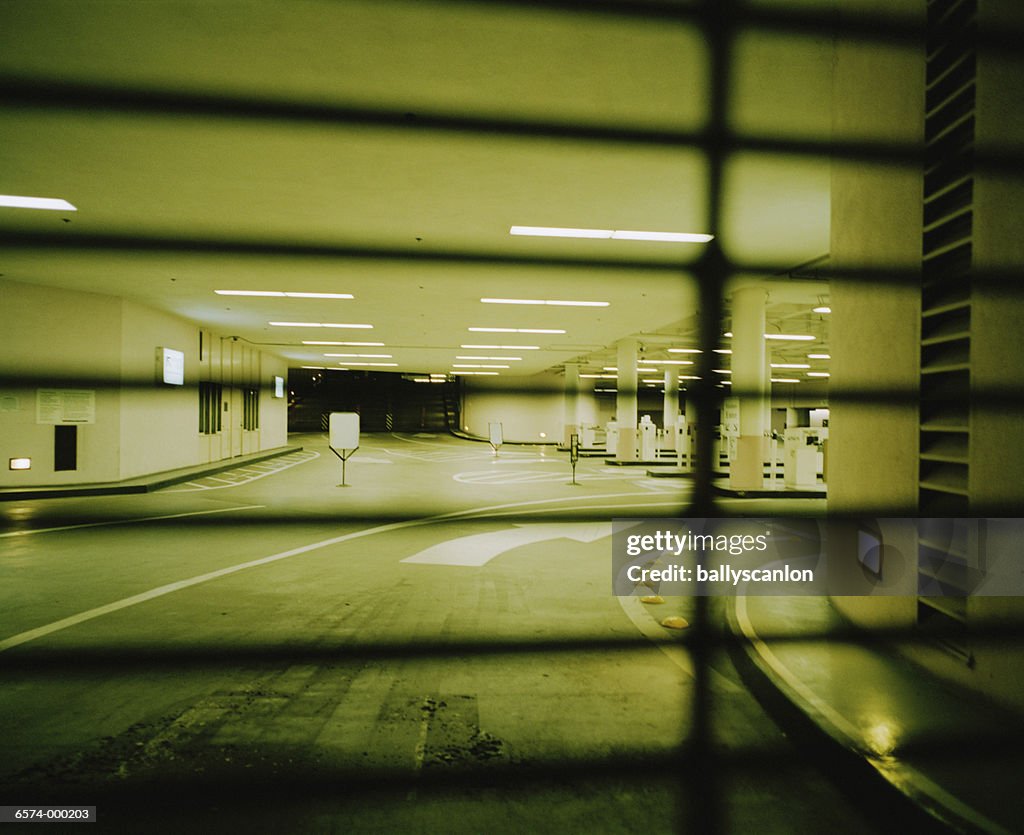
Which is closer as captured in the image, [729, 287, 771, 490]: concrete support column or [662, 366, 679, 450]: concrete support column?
[729, 287, 771, 490]: concrete support column

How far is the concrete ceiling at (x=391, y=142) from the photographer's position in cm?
190

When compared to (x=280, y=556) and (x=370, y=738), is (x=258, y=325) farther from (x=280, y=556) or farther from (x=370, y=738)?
(x=370, y=738)

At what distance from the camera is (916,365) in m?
2.91

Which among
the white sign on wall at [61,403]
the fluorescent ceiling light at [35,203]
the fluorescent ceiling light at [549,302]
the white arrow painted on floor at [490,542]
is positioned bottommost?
the white arrow painted on floor at [490,542]

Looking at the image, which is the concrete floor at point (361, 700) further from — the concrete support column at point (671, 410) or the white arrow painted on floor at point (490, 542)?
the concrete support column at point (671, 410)

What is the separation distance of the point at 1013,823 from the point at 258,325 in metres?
12.4

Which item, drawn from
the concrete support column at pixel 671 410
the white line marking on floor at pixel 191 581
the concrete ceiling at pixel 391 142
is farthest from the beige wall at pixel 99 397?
the concrete support column at pixel 671 410

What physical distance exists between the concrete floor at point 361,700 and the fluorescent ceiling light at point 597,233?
3523 mm

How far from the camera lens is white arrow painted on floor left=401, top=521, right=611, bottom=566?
580 cm

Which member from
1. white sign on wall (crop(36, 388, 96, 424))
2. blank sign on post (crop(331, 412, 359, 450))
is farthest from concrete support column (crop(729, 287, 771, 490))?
white sign on wall (crop(36, 388, 96, 424))

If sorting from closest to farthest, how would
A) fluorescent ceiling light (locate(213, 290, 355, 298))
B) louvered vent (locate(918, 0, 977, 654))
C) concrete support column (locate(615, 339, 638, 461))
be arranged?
louvered vent (locate(918, 0, 977, 654))
fluorescent ceiling light (locate(213, 290, 355, 298))
concrete support column (locate(615, 339, 638, 461))

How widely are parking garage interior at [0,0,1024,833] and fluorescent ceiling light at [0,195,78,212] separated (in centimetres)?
6

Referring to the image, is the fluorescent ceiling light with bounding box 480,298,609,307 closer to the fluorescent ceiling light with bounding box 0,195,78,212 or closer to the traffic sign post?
the traffic sign post

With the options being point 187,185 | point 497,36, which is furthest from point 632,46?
point 187,185
